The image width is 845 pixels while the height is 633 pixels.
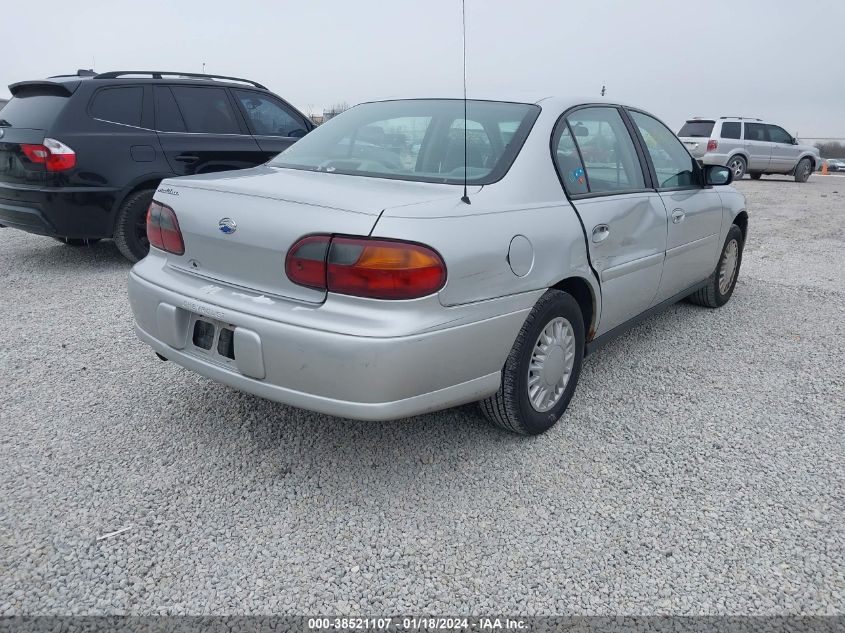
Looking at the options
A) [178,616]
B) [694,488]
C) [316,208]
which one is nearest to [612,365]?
[694,488]

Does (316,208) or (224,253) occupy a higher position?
(316,208)

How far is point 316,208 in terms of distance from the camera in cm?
232

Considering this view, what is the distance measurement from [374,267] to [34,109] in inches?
199

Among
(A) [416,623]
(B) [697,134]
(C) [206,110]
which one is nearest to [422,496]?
(A) [416,623]

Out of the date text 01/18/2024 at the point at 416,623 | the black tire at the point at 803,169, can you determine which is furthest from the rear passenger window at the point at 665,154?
the black tire at the point at 803,169

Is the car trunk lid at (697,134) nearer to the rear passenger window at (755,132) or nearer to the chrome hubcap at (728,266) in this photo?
the rear passenger window at (755,132)

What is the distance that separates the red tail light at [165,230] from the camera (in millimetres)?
2709

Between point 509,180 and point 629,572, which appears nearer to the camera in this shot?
point 629,572

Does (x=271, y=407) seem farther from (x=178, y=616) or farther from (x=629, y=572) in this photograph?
(x=629, y=572)

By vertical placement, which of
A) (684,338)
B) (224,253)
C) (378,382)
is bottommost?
(684,338)

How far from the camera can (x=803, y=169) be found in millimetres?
18422

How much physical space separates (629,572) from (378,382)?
103 cm

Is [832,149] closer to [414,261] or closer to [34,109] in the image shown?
[34,109]

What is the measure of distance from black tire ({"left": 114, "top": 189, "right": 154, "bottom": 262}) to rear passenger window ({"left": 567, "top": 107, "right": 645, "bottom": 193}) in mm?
4080
